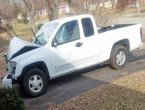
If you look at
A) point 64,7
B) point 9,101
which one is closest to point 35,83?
point 9,101

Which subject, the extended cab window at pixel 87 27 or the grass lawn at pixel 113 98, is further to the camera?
the extended cab window at pixel 87 27

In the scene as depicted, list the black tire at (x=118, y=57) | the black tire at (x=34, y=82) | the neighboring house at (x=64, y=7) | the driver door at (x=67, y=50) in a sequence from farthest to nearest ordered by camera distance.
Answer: the neighboring house at (x=64, y=7), the black tire at (x=118, y=57), the driver door at (x=67, y=50), the black tire at (x=34, y=82)

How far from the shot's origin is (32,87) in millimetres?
8820

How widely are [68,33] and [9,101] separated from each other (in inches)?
186

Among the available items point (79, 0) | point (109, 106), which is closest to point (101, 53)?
point (109, 106)

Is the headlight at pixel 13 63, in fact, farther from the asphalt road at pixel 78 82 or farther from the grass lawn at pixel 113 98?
the grass lawn at pixel 113 98

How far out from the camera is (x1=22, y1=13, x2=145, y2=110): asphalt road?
834cm

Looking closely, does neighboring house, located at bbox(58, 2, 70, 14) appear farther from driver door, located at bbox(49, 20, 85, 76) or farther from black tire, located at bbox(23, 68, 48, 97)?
black tire, located at bbox(23, 68, 48, 97)

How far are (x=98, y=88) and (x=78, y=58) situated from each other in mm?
1572

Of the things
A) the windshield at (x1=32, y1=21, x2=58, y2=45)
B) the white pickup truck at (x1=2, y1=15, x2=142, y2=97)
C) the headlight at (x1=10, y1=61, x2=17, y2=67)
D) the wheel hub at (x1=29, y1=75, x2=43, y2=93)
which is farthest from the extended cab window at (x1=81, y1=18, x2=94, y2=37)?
the headlight at (x1=10, y1=61, x2=17, y2=67)

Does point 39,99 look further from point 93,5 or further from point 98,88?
point 93,5

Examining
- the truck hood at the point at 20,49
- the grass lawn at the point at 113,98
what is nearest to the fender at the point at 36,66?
the truck hood at the point at 20,49

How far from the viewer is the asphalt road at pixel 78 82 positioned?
834 centimetres

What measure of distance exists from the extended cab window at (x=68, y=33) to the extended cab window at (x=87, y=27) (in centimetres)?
28
